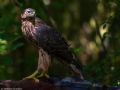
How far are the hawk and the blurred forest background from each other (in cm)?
75

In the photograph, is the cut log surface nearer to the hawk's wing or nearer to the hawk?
the hawk

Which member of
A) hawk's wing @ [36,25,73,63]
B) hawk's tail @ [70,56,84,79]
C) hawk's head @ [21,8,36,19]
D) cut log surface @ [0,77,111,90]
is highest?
hawk's head @ [21,8,36,19]

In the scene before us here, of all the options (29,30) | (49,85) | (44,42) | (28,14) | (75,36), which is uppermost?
(75,36)

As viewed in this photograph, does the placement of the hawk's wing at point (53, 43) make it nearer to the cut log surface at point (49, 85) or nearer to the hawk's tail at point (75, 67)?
the hawk's tail at point (75, 67)

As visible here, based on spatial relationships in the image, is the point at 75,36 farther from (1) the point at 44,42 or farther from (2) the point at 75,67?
(1) the point at 44,42

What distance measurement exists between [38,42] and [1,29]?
363 cm

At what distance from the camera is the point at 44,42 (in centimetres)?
638

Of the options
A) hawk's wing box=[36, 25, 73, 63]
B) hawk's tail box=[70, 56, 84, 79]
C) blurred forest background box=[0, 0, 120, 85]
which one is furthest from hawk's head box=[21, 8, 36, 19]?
blurred forest background box=[0, 0, 120, 85]

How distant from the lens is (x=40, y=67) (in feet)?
20.8

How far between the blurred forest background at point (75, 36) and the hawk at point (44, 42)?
0.75 m

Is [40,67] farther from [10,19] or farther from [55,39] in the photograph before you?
[10,19]

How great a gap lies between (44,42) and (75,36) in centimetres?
762

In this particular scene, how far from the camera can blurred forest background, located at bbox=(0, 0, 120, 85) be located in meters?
9.06

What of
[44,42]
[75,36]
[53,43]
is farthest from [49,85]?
[75,36]
